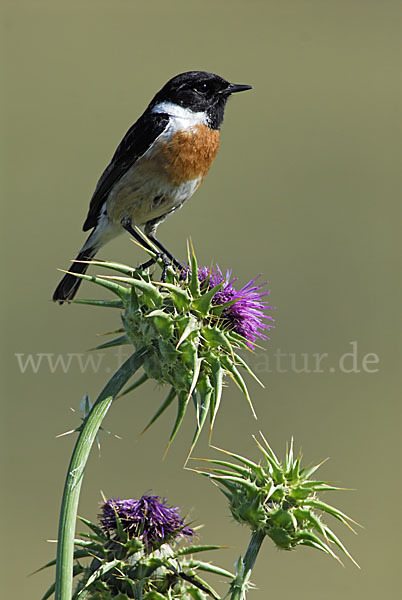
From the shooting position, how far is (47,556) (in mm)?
11281

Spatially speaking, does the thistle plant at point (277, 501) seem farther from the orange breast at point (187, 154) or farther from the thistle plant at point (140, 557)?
the orange breast at point (187, 154)

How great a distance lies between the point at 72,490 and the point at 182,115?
4482 millimetres

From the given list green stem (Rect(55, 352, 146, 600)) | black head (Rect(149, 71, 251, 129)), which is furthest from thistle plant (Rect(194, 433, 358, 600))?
black head (Rect(149, 71, 251, 129))

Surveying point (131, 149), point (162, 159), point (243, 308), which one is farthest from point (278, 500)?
point (131, 149)

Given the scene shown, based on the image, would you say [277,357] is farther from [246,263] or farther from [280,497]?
[280,497]

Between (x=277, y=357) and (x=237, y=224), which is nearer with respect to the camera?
(x=277, y=357)

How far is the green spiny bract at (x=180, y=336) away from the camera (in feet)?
13.5

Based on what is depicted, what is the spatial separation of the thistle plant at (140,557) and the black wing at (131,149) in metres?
3.74

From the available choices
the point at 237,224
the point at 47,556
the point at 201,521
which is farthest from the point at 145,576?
the point at 237,224

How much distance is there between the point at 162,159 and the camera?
22.5 ft

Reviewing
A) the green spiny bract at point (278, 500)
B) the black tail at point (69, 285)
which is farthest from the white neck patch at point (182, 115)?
the green spiny bract at point (278, 500)

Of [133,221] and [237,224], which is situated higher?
[237,224]

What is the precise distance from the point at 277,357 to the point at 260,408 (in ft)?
3.80

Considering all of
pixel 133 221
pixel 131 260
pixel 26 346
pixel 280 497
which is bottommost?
pixel 280 497
